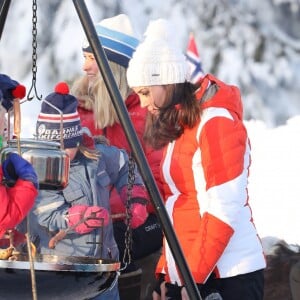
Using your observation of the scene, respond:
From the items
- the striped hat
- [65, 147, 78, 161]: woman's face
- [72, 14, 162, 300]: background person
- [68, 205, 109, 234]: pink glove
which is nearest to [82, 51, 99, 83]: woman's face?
[72, 14, 162, 300]: background person

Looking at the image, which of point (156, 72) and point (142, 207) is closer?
point (156, 72)

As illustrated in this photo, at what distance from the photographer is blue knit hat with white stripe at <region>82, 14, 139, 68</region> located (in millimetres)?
4250

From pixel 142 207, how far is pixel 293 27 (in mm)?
7192

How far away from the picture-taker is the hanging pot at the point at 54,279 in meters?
2.85

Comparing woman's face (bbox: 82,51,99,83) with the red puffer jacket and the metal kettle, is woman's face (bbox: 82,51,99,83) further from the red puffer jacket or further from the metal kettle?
the metal kettle

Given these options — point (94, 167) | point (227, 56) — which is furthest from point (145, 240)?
point (227, 56)

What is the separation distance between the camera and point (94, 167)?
3.69 meters

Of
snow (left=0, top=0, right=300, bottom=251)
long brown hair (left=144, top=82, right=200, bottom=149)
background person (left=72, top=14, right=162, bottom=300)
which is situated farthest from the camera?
snow (left=0, top=0, right=300, bottom=251)

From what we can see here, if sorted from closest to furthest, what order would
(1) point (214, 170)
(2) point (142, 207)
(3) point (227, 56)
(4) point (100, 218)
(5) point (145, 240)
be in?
(1) point (214, 170) < (4) point (100, 218) < (2) point (142, 207) < (5) point (145, 240) < (3) point (227, 56)

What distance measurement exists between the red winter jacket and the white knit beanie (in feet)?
2.15

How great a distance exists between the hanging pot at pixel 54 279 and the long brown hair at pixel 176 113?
518 millimetres

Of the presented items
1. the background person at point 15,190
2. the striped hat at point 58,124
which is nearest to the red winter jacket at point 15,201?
the background person at point 15,190

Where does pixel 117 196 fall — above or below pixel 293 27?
below

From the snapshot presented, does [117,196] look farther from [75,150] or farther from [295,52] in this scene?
[295,52]
